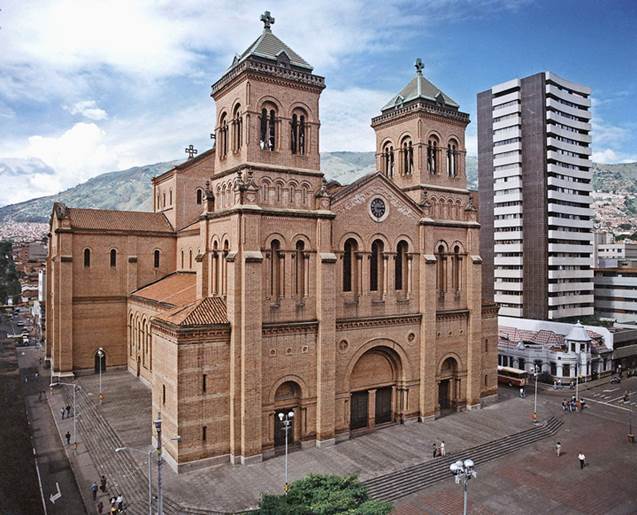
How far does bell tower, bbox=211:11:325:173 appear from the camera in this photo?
29.1 m

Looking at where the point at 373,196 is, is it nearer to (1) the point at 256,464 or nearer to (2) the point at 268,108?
(2) the point at 268,108

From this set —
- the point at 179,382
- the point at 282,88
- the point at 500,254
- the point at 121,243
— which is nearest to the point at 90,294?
the point at 121,243

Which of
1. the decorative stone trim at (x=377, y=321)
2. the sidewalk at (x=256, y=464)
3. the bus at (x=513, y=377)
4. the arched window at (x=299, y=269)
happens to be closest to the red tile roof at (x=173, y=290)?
the sidewalk at (x=256, y=464)

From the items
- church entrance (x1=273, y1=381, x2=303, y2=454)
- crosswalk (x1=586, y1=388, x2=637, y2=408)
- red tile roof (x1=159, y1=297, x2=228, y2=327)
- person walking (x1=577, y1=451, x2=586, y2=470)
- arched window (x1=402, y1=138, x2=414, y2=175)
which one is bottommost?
crosswalk (x1=586, y1=388, x2=637, y2=408)

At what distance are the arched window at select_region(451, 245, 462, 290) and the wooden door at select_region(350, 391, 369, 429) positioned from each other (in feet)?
37.3

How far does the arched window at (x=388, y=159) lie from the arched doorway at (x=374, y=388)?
1454 centimetres

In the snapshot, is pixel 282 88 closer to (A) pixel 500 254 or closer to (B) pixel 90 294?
(B) pixel 90 294

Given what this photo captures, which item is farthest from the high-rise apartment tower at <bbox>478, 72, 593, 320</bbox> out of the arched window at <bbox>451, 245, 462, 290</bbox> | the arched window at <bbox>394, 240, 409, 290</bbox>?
the arched window at <bbox>394, 240, 409, 290</bbox>

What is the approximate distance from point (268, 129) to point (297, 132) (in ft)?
6.80

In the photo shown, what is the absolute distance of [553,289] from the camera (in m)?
66.2

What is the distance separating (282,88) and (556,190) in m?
50.9

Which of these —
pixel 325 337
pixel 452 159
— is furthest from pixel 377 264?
pixel 452 159

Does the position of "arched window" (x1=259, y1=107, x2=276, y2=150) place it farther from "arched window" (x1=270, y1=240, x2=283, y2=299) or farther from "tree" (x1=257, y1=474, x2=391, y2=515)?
"tree" (x1=257, y1=474, x2=391, y2=515)

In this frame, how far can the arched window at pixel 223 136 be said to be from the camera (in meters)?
31.6
